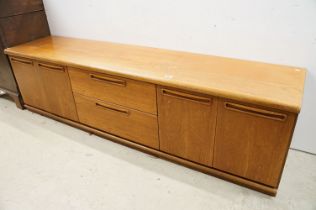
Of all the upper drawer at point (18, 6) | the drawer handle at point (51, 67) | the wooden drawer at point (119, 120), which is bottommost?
the wooden drawer at point (119, 120)

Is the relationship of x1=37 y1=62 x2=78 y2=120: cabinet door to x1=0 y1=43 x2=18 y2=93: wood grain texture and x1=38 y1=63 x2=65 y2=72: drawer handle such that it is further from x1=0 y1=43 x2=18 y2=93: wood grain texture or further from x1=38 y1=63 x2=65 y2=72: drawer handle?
x1=0 y1=43 x2=18 y2=93: wood grain texture

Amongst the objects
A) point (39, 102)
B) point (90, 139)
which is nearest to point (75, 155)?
point (90, 139)

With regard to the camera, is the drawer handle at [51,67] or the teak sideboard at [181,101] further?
the drawer handle at [51,67]

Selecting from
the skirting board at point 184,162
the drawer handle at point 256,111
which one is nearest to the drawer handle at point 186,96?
the drawer handle at point 256,111

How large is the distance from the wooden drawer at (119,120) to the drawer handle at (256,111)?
511 millimetres

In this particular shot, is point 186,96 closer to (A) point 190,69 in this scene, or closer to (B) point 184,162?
(A) point 190,69

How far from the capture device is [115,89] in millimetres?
1661

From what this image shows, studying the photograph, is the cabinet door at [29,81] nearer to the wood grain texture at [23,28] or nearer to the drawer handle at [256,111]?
the wood grain texture at [23,28]

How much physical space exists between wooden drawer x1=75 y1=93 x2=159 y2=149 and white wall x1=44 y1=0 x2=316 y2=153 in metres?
0.61

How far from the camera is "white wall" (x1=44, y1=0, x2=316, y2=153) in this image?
1444 mm

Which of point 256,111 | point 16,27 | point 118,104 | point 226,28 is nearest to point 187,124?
point 256,111

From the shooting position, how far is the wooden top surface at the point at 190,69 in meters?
1.23

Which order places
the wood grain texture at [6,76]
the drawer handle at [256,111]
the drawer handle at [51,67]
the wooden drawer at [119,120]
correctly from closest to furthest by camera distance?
the drawer handle at [256,111], the wooden drawer at [119,120], the drawer handle at [51,67], the wood grain texture at [6,76]

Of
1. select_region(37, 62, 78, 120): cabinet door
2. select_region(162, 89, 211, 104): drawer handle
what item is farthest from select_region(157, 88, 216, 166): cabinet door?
select_region(37, 62, 78, 120): cabinet door
